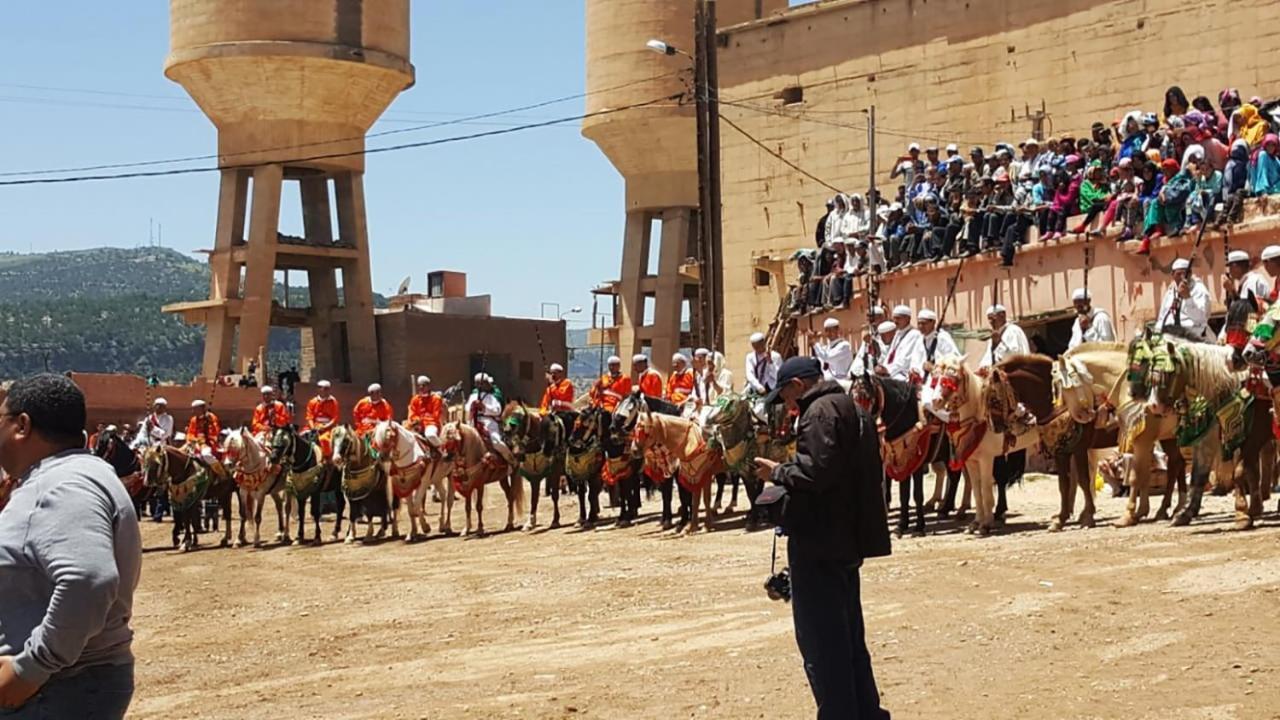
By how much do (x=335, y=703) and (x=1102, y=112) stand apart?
2489 centimetres

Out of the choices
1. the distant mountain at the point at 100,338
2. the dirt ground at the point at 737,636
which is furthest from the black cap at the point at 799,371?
the distant mountain at the point at 100,338

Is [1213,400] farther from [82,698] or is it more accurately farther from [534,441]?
[82,698]

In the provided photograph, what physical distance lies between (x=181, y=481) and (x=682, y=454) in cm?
976

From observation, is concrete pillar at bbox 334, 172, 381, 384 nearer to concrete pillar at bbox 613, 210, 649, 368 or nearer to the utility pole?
concrete pillar at bbox 613, 210, 649, 368

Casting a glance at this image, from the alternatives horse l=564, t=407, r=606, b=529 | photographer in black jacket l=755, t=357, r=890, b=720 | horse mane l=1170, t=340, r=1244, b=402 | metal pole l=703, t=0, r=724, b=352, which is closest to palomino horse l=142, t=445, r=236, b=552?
horse l=564, t=407, r=606, b=529

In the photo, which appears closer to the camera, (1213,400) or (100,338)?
(1213,400)

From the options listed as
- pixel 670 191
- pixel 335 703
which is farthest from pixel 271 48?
pixel 335 703

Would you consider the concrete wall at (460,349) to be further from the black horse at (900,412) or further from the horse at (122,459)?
the black horse at (900,412)

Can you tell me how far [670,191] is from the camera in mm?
52500

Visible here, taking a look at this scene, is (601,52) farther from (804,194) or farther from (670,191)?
(804,194)

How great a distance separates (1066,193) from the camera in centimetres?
2538

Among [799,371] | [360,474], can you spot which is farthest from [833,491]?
[360,474]

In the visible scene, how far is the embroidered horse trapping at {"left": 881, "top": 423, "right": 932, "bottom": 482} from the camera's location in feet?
63.9

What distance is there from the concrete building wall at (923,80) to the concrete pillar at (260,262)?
14783mm
